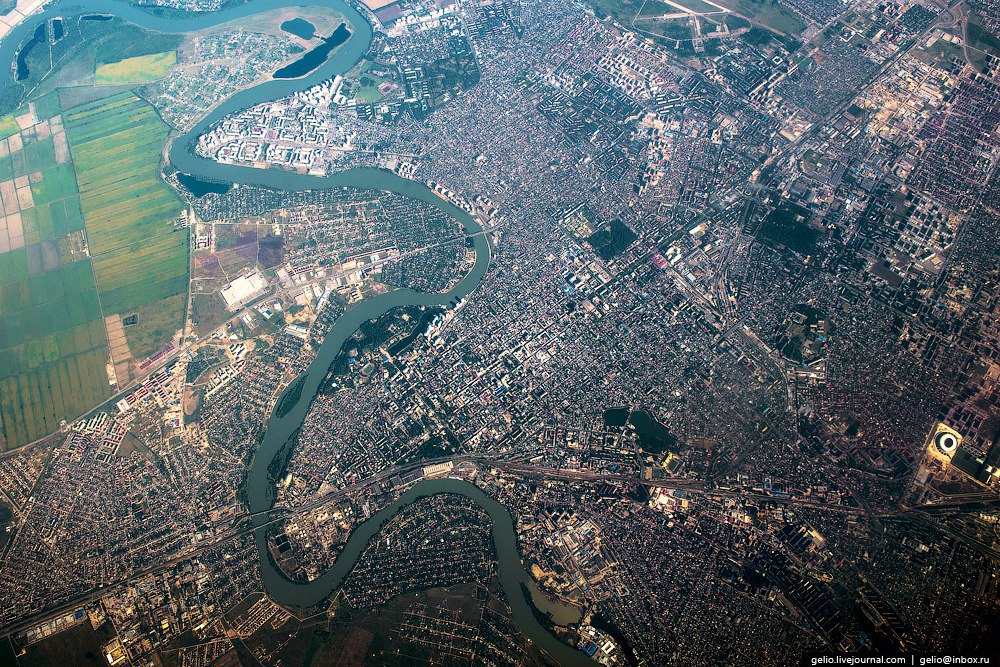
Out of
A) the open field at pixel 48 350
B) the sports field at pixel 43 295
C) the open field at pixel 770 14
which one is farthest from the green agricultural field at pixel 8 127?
the open field at pixel 770 14

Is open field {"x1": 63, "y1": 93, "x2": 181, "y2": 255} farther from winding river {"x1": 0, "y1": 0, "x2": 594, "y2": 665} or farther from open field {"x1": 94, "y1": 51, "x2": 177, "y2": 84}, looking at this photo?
winding river {"x1": 0, "y1": 0, "x2": 594, "y2": 665}

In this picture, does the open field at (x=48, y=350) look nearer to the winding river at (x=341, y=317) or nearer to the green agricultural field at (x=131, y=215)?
the green agricultural field at (x=131, y=215)

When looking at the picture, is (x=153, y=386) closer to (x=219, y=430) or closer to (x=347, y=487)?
(x=219, y=430)

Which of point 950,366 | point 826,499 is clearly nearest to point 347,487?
point 826,499

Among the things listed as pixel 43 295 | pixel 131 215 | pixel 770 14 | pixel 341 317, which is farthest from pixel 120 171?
pixel 770 14

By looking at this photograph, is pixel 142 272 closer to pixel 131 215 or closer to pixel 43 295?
pixel 131 215

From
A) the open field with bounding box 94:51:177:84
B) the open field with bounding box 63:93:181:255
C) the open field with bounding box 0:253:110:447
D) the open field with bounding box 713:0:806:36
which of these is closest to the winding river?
the open field with bounding box 63:93:181:255
